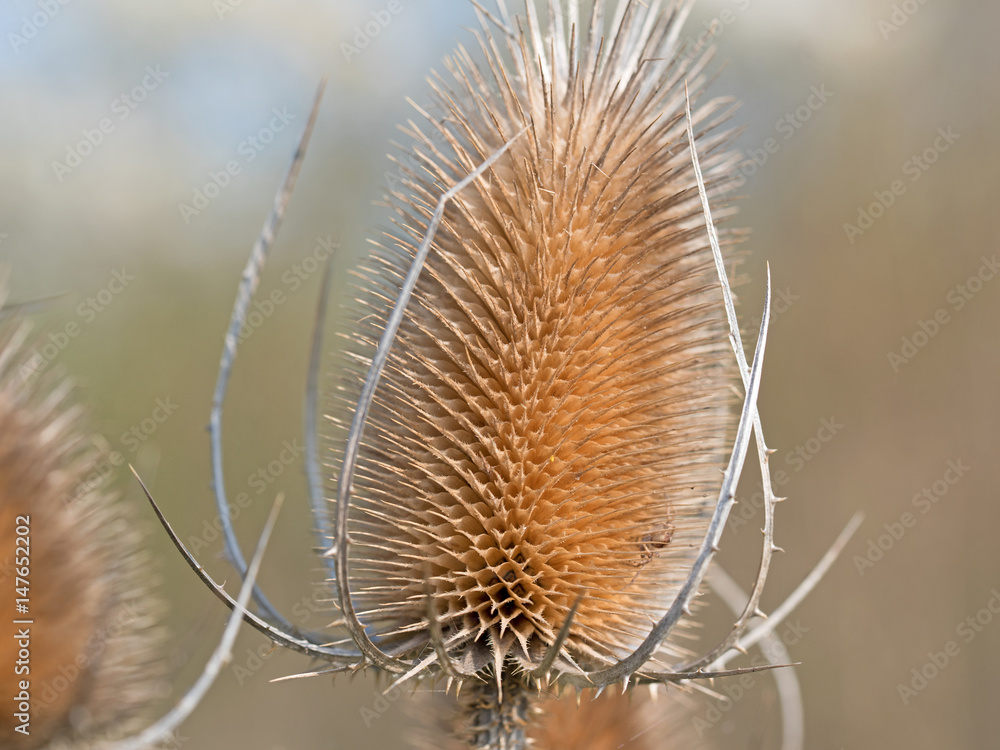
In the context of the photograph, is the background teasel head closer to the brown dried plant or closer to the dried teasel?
the brown dried plant

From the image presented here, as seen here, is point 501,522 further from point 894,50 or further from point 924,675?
point 894,50

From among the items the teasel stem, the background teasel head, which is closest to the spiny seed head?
the teasel stem

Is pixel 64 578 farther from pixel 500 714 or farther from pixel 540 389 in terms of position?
pixel 540 389

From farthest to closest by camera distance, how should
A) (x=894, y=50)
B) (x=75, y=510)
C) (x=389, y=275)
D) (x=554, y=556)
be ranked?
1. (x=894, y=50)
2. (x=75, y=510)
3. (x=389, y=275)
4. (x=554, y=556)

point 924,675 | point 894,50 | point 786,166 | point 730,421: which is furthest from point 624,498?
point 894,50

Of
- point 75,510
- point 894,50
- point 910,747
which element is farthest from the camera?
point 894,50

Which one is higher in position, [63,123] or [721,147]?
[63,123]

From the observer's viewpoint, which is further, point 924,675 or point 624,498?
point 924,675

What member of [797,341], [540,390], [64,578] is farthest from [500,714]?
[797,341]
